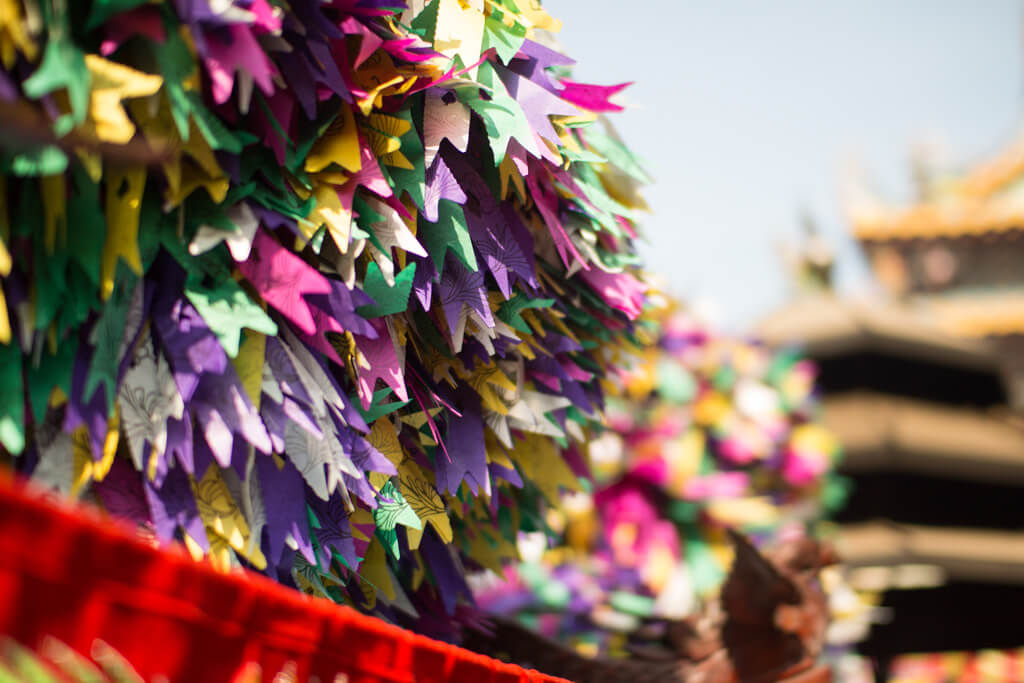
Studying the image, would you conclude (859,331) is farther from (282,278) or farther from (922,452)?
(282,278)

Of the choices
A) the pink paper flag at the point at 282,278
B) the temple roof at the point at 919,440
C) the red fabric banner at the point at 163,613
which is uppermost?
the temple roof at the point at 919,440

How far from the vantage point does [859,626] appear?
1.80m

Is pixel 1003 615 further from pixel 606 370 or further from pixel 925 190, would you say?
pixel 606 370

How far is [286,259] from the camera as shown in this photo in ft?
1.80

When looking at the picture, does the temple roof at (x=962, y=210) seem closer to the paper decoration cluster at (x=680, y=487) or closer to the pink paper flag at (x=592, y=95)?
the paper decoration cluster at (x=680, y=487)

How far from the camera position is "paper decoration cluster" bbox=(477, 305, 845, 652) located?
5.61ft

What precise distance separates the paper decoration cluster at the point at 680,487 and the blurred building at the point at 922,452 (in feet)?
6.73

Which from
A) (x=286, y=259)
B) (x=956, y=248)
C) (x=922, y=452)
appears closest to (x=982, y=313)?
(x=956, y=248)

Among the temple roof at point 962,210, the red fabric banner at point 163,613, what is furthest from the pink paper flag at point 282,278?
the temple roof at point 962,210

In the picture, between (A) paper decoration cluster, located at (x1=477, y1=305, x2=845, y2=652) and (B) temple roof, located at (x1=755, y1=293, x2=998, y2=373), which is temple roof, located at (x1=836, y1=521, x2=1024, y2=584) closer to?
(B) temple roof, located at (x1=755, y1=293, x2=998, y2=373)

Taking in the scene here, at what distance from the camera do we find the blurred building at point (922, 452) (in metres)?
4.46

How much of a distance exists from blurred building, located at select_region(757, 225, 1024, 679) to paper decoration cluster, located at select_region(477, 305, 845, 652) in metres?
2.05

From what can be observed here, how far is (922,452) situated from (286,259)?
504cm

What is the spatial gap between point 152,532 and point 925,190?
8.05m
